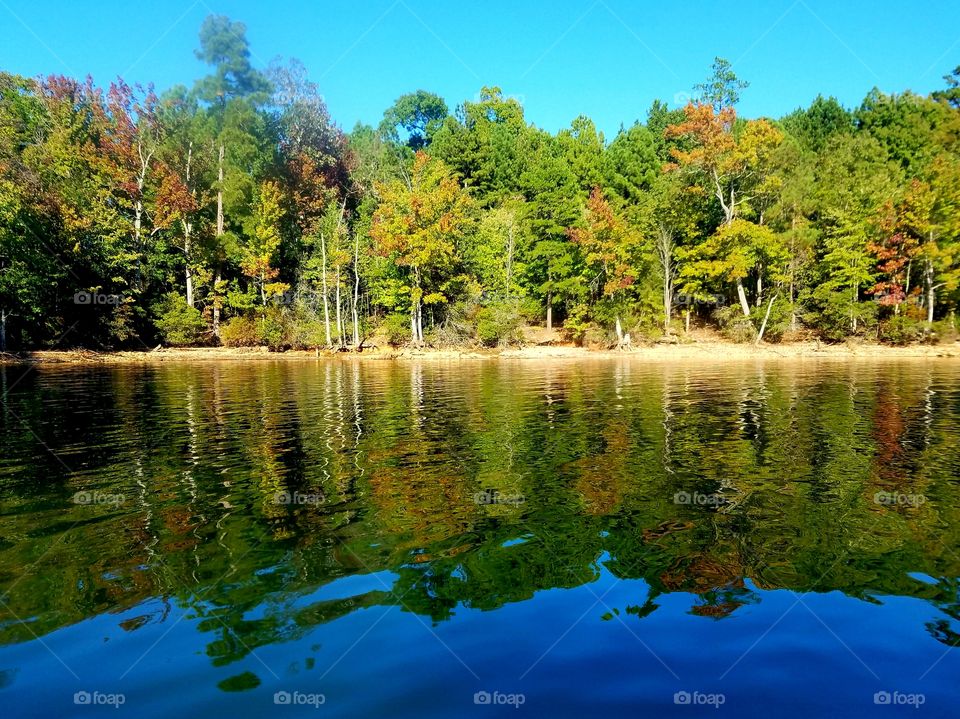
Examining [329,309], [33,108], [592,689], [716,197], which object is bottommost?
[592,689]

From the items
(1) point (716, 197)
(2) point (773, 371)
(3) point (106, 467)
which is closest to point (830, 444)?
(3) point (106, 467)

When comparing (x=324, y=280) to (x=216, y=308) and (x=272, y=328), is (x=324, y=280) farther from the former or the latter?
(x=216, y=308)

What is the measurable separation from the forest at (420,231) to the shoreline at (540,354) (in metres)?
1.76

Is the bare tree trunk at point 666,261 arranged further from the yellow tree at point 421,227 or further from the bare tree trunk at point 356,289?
the bare tree trunk at point 356,289

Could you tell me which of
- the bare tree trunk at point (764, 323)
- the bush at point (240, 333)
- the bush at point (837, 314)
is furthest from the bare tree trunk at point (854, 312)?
the bush at point (240, 333)

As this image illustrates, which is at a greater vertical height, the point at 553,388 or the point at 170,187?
the point at 170,187

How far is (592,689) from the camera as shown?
17.4 feet

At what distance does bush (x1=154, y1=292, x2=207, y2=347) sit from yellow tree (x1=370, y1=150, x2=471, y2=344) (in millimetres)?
17807

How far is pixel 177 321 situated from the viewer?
2068 inches

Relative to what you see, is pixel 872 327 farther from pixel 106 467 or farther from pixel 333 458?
pixel 106 467

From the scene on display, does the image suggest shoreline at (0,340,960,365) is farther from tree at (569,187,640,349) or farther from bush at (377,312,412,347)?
tree at (569,187,640,349)

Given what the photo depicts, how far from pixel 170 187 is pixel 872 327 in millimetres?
62633

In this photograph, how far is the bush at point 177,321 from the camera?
52.6 meters

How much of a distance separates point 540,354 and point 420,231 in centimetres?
1488
